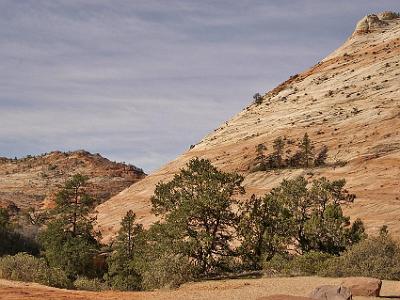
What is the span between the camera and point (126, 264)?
121ft

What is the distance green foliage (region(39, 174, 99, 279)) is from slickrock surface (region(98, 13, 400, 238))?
20687mm

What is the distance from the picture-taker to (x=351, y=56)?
89.0 metres

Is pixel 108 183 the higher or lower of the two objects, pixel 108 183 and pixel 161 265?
the higher

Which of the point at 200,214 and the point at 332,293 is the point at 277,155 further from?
the point at 332,293

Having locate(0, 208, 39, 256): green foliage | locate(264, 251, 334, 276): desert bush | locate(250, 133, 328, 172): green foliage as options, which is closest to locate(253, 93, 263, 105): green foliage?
locate(250, 133, 328, 172): green foliage

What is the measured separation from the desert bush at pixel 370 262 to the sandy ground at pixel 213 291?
150 cm

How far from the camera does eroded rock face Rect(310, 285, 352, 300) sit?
17.5 metres

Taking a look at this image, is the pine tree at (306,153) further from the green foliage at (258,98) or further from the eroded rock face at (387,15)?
the eroded rock face at (387,15)

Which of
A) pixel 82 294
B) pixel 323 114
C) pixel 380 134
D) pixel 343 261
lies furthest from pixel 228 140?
pixel 82 294

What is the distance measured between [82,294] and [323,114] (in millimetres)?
57444

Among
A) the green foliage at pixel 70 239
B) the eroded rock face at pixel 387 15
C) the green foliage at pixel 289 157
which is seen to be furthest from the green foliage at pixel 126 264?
the eroded rock face at pixel 387 15

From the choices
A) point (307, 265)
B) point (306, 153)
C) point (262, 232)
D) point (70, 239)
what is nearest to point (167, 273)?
point (307, 265)

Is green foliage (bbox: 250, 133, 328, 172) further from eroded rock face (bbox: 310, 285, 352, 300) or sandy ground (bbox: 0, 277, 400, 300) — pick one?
eroded rock face (bbox: 310, 285, 352, 300)

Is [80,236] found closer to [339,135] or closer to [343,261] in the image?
[343,261]
